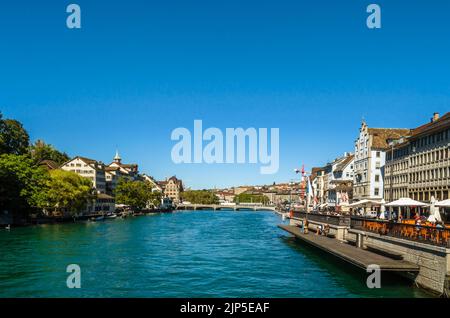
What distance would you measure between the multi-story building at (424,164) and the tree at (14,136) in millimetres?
78128

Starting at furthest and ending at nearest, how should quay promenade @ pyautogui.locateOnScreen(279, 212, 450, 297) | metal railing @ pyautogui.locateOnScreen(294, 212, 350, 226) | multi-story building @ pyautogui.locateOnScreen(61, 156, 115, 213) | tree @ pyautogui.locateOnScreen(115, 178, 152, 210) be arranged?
tree @ pyautogui.locateOnScreen(115, 178, 152, 210)
multi-story building @ pyautogui.locateOnScreen(61, 156, 115, 213)
metal railing @ pyautogui.locateOnScreen(294, 212, 350, 226)
quay promenade @ pyautogui.locateOnScreen(279, 212, 450, 297)

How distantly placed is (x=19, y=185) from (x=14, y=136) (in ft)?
95.2

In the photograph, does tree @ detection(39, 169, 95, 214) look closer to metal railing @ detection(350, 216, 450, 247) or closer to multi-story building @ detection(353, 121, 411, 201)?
multi-story building @ detection(353, 121, 411, 201)

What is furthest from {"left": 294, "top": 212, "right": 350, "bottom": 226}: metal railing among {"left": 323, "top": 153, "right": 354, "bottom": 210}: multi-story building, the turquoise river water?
{"left": 323, "top": 153, "right": 354, "bottom": 210}: multi-story building

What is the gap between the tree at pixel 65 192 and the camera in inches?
3583

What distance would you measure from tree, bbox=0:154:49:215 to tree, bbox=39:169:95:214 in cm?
214

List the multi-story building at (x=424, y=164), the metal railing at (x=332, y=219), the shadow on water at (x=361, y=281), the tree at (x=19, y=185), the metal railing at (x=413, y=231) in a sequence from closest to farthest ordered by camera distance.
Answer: the metal railing at (x=413, y=231) → the shadow on water at (x=361, y=281) → the metal railing at (x=332, y=219) → the multi-story building at (x=424, y=164) → the tree at (x=19, y=185)

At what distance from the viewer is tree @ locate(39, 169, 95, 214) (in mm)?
91000

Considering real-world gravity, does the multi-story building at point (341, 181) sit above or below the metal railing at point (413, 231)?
above

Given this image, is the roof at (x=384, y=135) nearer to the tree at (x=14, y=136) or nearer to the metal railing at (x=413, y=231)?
the metal railing at (x=413, y=231)

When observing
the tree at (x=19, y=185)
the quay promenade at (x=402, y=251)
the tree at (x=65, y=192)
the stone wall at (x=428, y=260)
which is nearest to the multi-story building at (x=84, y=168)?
the tree at (x=65, y=192)
